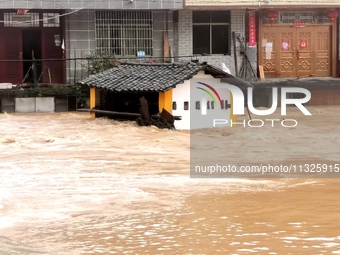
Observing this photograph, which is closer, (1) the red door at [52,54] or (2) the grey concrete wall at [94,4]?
(2) the grey concrete wall at [94,4]

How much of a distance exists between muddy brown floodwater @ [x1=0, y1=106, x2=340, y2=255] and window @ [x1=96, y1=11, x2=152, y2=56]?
23.3 feet

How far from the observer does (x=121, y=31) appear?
2650cm

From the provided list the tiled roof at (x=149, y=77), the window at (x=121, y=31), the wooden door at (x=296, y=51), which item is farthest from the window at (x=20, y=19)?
the wooden door at (x=296, y=51)

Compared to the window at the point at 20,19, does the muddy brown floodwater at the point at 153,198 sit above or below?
below

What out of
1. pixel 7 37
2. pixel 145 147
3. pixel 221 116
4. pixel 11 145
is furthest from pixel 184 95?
pixel 7 37

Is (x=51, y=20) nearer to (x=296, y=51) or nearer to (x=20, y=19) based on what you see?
(x=20, y=19)

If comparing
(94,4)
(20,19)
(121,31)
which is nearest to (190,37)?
(121,31)

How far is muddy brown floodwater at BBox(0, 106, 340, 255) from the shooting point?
30.5ft

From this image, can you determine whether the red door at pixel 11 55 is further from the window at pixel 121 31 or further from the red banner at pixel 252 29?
the red banner at pixel 252 29

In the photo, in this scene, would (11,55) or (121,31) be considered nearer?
(121,31)

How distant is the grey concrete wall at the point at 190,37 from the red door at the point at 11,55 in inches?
215

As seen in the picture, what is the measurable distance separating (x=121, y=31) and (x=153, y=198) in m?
15.2

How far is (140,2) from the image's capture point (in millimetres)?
25453

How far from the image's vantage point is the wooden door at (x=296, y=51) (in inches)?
1120
